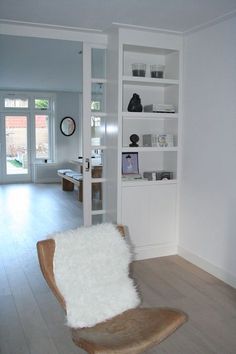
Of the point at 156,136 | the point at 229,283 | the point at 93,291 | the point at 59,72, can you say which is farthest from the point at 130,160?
the point at 59,72

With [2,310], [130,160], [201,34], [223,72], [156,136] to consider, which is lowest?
[2,310]

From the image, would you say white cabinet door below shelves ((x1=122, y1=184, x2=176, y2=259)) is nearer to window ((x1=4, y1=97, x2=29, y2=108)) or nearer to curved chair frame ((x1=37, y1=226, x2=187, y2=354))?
curved chair frame ((x1=37, y1=226, x2=187, y2=354))

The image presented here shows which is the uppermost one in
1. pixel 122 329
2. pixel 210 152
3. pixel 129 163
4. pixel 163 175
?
pixel 210 152

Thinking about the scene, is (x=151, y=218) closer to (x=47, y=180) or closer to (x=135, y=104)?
(x=135, y=104)

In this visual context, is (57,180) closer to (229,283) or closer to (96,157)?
(96,157)

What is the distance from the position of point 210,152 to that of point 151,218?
99cm

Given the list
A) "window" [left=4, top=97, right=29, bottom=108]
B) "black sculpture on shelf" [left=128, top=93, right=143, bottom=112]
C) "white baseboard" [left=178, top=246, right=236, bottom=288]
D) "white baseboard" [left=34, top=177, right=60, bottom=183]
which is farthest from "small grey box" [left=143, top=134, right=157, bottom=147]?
"window" [left=4, top=97, right=29, bottom=108]

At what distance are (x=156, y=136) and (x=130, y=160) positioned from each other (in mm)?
391

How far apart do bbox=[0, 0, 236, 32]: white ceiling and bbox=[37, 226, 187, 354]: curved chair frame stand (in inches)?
84.6

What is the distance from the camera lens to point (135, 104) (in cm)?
406

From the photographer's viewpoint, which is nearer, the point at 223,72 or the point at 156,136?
the point at 223,72

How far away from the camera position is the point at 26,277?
369cm

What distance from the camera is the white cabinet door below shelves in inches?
160

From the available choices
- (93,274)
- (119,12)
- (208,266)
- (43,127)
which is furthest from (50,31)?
(43,127)
